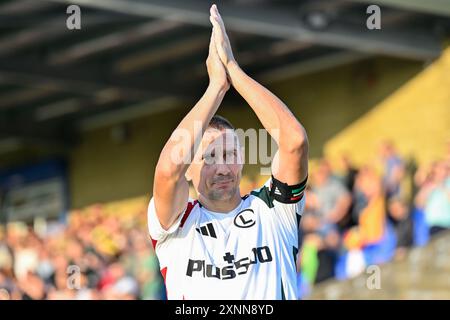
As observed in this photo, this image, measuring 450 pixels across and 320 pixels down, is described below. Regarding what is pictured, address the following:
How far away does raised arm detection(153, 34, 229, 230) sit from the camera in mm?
4691

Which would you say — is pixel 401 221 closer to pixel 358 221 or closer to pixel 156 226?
pixel 358 221

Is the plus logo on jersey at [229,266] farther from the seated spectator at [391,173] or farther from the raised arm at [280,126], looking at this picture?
the seated spectator at [391,173]

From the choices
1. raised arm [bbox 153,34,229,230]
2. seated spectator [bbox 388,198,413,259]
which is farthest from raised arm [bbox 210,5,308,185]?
seated spectator [bbox 388,198,413,259]

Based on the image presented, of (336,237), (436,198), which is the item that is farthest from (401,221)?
(436,198)

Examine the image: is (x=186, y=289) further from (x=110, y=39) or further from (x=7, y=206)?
(x=7, y=206)

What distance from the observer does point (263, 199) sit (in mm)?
5070

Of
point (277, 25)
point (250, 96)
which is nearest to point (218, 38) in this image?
point (250, 96)

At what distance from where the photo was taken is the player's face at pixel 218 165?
4.88m

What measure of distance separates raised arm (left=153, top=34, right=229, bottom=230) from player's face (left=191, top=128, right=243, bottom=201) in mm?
142

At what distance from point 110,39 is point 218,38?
48.6ft

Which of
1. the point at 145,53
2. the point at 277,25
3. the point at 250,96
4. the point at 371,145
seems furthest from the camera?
the point at 145,53

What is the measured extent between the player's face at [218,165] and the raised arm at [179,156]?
0.14 meters

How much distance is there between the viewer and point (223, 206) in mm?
5012

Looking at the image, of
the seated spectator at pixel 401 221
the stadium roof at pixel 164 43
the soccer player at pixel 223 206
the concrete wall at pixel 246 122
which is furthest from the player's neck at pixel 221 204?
the concrete wall at pixel 246 122
